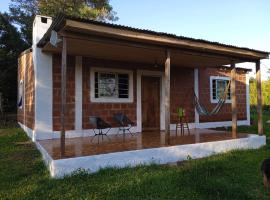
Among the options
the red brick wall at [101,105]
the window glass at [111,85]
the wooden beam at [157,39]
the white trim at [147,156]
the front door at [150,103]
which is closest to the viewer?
the white trim at [147,156]

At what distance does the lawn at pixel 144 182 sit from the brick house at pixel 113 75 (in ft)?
4.70

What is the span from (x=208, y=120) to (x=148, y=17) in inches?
235

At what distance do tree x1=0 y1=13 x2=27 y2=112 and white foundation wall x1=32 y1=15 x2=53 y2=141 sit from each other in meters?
10.4

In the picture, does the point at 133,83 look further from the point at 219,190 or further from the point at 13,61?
the point at 13,61

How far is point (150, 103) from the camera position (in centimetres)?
1039

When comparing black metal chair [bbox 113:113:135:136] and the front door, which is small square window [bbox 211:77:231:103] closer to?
the front door

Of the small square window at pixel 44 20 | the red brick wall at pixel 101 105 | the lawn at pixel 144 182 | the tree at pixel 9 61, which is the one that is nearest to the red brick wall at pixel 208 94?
the red brick wall at pixel 101 105

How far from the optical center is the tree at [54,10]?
20812 mm

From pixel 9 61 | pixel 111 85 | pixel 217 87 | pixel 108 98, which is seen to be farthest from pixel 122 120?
pixel 9 61

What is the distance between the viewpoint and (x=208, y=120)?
11852 mm

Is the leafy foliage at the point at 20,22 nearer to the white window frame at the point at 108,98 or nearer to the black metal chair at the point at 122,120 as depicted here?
the white window frame at the point at 108,98

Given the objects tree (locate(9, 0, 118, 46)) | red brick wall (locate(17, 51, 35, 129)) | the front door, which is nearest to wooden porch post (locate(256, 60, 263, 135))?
the front door

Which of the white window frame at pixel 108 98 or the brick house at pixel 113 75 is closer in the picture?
the brick house at pixel 113 75

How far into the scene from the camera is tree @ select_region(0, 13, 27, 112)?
17672 millimetres
